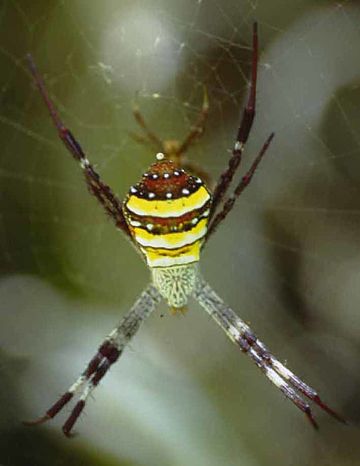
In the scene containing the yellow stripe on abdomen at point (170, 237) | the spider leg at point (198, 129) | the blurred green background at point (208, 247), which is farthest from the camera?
the spider leg at point (198, 129)

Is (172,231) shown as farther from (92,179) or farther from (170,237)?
(92,179)

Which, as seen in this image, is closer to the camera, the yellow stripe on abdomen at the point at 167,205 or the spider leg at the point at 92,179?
the yellow stripe on abdomen at the point at 167,205

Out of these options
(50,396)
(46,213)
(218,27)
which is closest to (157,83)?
(218,27)

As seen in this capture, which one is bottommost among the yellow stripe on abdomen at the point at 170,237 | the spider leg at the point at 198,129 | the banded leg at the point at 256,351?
the banded leg at the point at 256,351

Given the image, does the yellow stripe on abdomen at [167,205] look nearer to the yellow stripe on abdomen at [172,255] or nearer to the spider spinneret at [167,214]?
the spider spinneret at [167,214]

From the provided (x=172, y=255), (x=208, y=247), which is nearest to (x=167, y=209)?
(x=172, y=255)

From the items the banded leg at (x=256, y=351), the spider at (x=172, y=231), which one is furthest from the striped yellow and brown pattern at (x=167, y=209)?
the banded leg at (x=256, y=351)

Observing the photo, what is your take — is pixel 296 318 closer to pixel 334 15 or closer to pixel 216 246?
pixel 216 246
